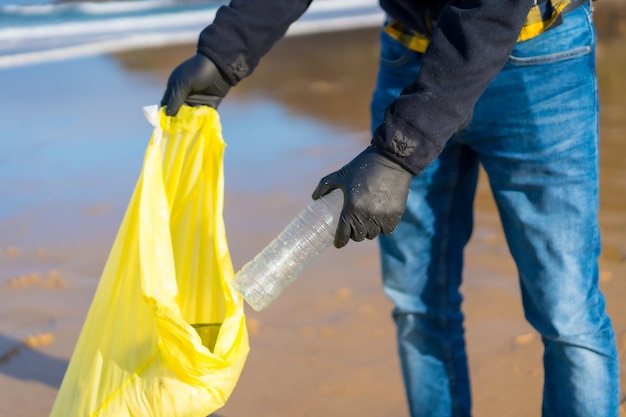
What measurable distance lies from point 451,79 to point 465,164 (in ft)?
1.43

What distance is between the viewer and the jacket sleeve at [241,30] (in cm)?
180

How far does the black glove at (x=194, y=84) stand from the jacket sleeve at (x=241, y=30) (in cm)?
2

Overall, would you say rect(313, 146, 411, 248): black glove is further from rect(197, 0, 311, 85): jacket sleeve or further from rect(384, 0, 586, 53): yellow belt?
rect(197, 0, 311, 85): jacket sleeve

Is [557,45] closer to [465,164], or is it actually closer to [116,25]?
[465,164]

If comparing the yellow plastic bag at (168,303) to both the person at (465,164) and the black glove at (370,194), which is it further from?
the black glove at (370,194)

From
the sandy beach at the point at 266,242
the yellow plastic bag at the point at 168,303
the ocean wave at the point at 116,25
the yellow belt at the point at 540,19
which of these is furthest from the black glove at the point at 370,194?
the ocean wave at the point at 116,25

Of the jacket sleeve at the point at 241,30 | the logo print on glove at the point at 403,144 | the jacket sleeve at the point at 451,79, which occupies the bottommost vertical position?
the logo print on glove at the point at 403,144

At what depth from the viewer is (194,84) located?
179 cm

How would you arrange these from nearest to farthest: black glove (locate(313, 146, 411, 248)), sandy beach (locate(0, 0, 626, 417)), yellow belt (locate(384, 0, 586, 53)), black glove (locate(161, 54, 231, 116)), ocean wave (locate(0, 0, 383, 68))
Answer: black glove (locate(313, 146, 411, 248)), yellow belt (locate(384, 0, 586, 53)), black glove (locate(161, 54, 231, 116)), sandy beach (locate(0, 0, 626, 417)), ocean wave (locate(0, 0, 383, 68))

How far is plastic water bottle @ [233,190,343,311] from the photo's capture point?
144cm

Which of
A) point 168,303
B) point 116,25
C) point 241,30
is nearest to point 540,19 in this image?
point 241,30

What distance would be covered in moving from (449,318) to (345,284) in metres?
1.02

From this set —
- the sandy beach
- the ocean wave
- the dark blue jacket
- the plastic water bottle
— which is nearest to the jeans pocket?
the dark blue jacket

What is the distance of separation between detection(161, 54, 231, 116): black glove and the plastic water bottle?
1.60ft
